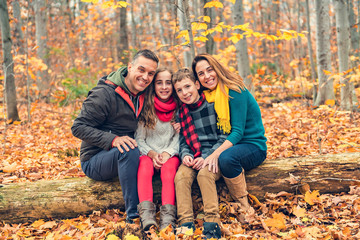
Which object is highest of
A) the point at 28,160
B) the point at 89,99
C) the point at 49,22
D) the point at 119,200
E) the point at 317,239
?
the point at 49,22

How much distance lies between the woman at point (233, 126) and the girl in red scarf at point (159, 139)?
37 centimetres

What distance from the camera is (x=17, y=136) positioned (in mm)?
5777

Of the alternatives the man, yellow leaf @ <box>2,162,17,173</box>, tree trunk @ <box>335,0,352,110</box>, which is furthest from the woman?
tree trunk @ <box>335,0,352,110</box>

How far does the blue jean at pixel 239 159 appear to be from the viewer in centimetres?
265

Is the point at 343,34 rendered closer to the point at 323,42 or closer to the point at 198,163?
the point at 323,42

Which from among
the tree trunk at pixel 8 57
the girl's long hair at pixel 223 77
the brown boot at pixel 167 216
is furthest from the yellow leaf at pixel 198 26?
the tree trunk at pixel 8 57

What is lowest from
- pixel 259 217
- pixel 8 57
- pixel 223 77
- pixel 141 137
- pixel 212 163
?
pixel 259 217

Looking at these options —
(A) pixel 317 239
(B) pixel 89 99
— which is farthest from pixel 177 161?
(A) pixel 317 239

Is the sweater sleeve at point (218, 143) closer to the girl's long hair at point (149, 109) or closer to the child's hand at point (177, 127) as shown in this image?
the child's hand at point (177, 127)

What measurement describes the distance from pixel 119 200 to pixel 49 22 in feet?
54.5

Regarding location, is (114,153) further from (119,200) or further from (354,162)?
→ (354,162)

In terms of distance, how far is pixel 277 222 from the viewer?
2.46 metres

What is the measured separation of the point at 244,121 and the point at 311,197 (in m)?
0.98

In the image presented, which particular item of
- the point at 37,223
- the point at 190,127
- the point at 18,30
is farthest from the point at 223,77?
the point at 18,30
